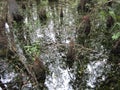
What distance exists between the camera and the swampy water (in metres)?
5.45

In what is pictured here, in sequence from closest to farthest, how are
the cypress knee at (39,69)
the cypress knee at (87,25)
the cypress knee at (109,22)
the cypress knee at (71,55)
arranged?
the cypress knee at (39,69), the cypress knee at (71,55), the cypress knee at (87,25), the cypress knee at (109,22)

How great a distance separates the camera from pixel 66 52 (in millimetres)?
6508

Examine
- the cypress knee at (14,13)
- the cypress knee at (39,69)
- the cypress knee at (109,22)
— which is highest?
the cypress knee at (14,13)

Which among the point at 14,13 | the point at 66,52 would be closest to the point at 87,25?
the point at 66,52

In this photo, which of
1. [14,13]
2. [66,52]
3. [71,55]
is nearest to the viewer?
[71,55]

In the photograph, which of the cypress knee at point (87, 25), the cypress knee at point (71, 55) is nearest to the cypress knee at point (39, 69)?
the cypress knee at point (71, 55)

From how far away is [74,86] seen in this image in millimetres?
5289

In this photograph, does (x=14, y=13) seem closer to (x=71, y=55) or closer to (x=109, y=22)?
(x=109, y=22)

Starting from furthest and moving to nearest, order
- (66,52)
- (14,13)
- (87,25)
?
1. (14,13)
2. (87,25)
3. (66,52)

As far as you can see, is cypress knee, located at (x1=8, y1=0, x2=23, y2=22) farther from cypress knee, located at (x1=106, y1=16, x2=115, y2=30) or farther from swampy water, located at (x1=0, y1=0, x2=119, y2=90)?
cypress knee, located at (x1=106, y1=16, x2=115, y2=30)

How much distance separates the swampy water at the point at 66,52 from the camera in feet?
17.9

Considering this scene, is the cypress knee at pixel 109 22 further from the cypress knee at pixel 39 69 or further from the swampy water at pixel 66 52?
the cypress knee at pixel 39 69

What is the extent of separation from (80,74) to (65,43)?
1.51 meters

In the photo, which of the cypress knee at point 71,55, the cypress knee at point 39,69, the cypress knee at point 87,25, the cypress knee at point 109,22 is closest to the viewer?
the cypress knee at point 39,69
